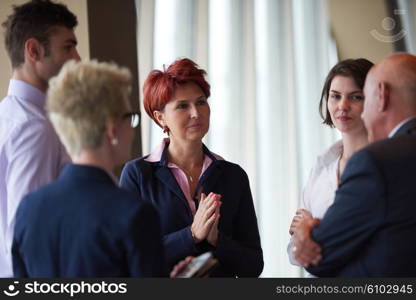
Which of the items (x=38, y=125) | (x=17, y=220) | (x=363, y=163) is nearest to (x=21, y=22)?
(x=38, y=125)

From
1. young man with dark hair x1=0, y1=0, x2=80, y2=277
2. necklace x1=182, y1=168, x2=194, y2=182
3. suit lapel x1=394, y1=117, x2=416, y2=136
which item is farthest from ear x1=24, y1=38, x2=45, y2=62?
suit lapel x1=394, y1=117, x2=416, y2=136

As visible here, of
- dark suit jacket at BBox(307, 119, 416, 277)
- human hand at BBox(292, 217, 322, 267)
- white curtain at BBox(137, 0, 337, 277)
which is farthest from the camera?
white curtain at BBox(137, 0, 337, 277)

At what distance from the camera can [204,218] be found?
2072 mm

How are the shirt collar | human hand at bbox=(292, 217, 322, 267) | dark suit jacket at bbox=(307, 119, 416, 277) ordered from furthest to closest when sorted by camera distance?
1. the shirt collar
2. human hand at bbox=(292, 217, 322, 267)
3. dark suit jacket at bbox=(307, 119, 416, 277)

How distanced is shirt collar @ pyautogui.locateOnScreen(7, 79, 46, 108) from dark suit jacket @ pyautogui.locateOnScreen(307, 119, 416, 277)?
0.96m

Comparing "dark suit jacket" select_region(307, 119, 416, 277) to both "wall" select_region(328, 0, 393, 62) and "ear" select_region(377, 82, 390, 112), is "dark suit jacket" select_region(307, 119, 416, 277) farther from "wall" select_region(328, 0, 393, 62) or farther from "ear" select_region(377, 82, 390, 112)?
"wall" select_region(328, 0, 393, 62)

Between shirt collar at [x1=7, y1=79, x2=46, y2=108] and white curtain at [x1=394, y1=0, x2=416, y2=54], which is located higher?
white curtain at [x1=394, y1=0, x2=416, y2=54]

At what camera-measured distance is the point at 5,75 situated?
316 cm

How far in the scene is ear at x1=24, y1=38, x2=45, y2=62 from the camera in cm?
192

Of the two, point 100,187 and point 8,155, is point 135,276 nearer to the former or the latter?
point 100,187

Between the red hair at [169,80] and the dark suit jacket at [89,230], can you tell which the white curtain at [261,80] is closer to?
the red hair at [169,80]

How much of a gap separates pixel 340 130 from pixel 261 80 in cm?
117

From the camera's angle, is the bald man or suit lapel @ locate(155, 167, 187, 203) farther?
suit lapel @ locate(155, 167, 187, 203)

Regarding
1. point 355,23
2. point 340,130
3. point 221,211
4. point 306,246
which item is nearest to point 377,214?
point 306,246
